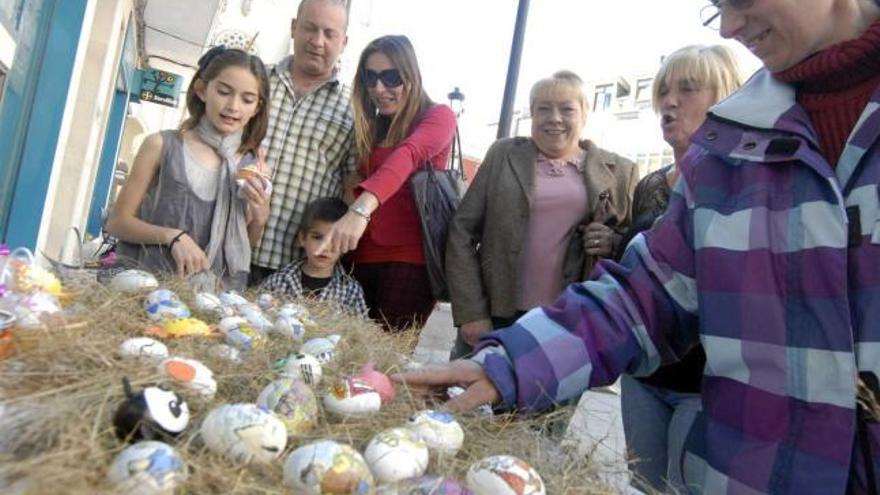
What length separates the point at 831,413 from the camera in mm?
1229

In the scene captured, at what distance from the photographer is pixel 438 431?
4.06 feet

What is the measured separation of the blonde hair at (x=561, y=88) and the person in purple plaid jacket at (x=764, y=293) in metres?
1.39

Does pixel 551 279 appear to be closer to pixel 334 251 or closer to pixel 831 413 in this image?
pixel 334 251

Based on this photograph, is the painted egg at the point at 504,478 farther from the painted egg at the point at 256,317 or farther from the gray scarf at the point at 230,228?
the gray scarf at the point at 230,228

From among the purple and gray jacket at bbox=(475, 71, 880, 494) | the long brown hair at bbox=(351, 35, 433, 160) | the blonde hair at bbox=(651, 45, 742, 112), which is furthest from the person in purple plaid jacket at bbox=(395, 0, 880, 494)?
the long brown hair at bbox=(351, 35, 433, 160)

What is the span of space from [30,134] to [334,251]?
2.89 metres

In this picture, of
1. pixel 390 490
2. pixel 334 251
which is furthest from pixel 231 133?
pixel 390 490

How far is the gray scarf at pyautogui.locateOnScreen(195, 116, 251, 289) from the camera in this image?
2.48 m

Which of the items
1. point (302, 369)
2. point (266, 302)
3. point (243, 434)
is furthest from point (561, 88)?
point (243, 434)

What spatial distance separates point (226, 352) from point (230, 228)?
43.9 inches

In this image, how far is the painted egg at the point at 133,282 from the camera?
72.2 inches

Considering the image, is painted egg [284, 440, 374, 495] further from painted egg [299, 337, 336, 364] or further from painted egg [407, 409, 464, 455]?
painted egg [299, 337, 336, 364]

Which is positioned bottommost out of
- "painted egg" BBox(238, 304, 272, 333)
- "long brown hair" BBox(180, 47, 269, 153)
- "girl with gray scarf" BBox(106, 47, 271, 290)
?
"painted egg" BBox(238, 304, 272, 333)

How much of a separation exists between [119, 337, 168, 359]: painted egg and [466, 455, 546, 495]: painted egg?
2.05 ft
